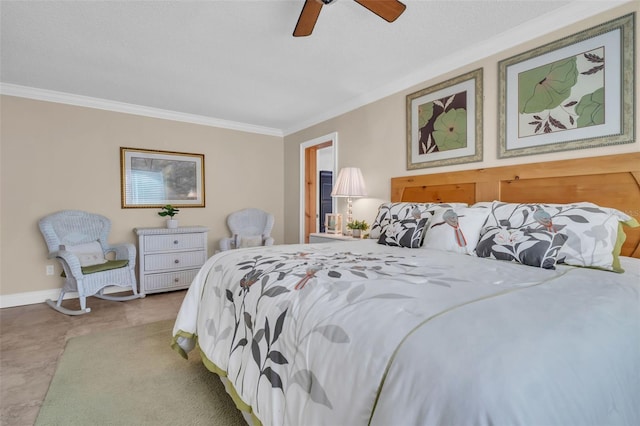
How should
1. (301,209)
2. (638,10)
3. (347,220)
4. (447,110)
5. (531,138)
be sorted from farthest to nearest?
(301,209) < (347,220) < (447,110) < (531,138) < (638,10)

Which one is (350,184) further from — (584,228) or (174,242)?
(174,242)

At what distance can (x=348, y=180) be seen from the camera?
3506 millimetres

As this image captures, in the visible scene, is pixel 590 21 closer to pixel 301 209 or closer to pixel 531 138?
pixel 531 138

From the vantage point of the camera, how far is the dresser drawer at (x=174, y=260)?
383 cm

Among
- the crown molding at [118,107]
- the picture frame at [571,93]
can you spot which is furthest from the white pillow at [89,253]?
the picture frame at [571,93]

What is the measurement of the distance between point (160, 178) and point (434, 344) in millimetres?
4386

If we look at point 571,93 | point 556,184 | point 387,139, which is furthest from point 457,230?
point 387,139

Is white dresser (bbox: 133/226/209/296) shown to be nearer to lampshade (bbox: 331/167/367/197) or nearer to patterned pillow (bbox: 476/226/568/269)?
lampshade (bbox: 331/167/367/197)

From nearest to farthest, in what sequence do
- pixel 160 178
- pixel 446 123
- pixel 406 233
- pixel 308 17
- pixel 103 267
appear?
pixel 308 17, pixel 406 233, pixel 446 123, pixel 103 267, pixel 160 178

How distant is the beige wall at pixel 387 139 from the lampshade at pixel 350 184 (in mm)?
174

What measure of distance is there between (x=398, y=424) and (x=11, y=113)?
4779mm

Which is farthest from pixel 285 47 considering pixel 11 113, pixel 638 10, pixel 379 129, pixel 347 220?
pixel 11 113

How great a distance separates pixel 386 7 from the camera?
1.87 metres

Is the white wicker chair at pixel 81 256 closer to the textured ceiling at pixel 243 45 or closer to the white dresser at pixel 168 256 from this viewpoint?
the white dresser at pixel 168 256
